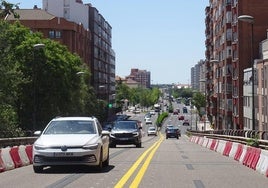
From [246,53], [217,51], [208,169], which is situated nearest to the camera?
[208,169]

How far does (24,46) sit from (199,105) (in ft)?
247

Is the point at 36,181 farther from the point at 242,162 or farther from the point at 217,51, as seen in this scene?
the point at 217,51

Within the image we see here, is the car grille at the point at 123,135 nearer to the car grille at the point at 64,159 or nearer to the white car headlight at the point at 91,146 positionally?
the white car headlight at the point at 91,146

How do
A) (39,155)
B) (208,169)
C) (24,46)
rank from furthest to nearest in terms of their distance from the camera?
1. (24,46)
2. (208,169)
3. (39,155)

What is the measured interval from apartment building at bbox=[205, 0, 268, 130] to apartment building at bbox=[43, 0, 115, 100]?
993 inches

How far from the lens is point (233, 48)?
85.0 m

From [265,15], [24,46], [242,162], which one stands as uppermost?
[265,15]

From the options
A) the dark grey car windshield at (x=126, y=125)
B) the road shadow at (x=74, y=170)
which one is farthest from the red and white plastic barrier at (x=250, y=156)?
the dark grey car windshield at (x=126, y=125)

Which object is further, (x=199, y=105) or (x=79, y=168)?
(x=199, y=105)

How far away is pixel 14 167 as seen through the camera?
720 inches

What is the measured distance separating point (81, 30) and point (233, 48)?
3934 centimetres

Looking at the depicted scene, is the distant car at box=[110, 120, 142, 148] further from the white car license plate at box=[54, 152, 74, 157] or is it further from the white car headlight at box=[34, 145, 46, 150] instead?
the white car license plate at box=[54, 152, 74, 157]

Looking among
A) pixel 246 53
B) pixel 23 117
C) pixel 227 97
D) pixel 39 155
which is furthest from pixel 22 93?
pixel 39 155

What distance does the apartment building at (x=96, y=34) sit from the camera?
123 meters
